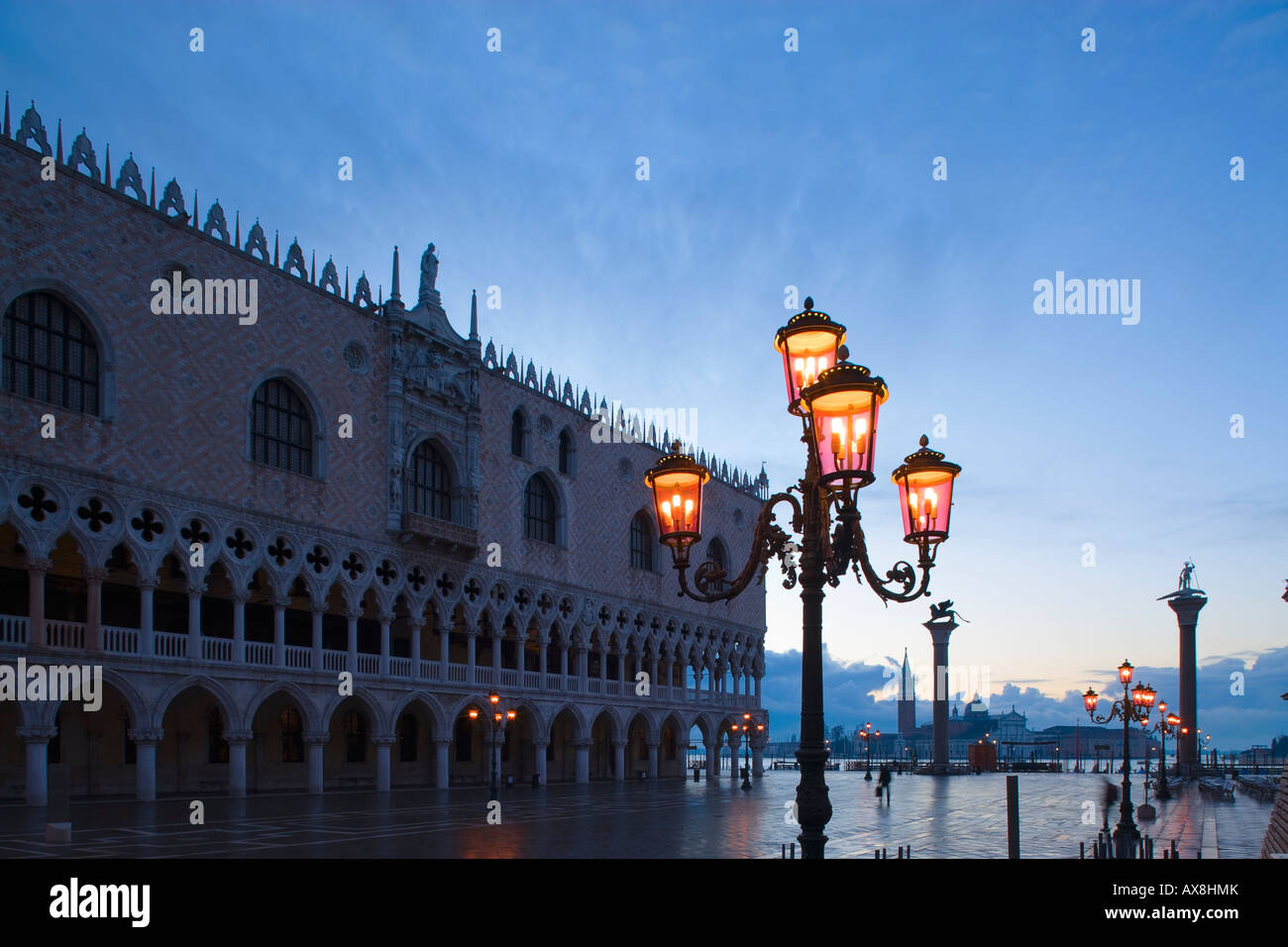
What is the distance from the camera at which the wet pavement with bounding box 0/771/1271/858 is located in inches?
557

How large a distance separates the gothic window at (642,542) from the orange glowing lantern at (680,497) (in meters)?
32.8

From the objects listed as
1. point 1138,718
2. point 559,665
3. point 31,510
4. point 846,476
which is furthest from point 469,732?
point 846,476

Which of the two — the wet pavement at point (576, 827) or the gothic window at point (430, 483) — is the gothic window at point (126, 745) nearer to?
the wet pavement at point (576, 827)

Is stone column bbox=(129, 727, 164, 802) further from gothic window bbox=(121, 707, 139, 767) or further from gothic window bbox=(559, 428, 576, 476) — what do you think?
gothic window bbox=(559, 428, 576, 476)

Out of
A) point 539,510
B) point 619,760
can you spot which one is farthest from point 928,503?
point 619,760

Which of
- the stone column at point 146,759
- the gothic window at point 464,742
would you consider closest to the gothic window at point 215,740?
the stone column at point 146,759

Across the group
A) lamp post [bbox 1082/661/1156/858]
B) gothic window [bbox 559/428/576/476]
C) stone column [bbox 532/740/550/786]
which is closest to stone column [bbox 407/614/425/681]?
stone column [bbox 532/740/550/786]

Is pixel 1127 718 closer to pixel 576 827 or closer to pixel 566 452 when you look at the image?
pixel 576 827

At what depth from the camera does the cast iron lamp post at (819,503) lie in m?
5.96

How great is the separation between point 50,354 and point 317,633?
8.58m

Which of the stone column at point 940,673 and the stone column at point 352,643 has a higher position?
the stone column at point 352,643

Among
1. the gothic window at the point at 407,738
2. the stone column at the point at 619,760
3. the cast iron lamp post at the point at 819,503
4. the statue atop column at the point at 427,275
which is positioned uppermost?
the statue atop column at the point at 427,275
